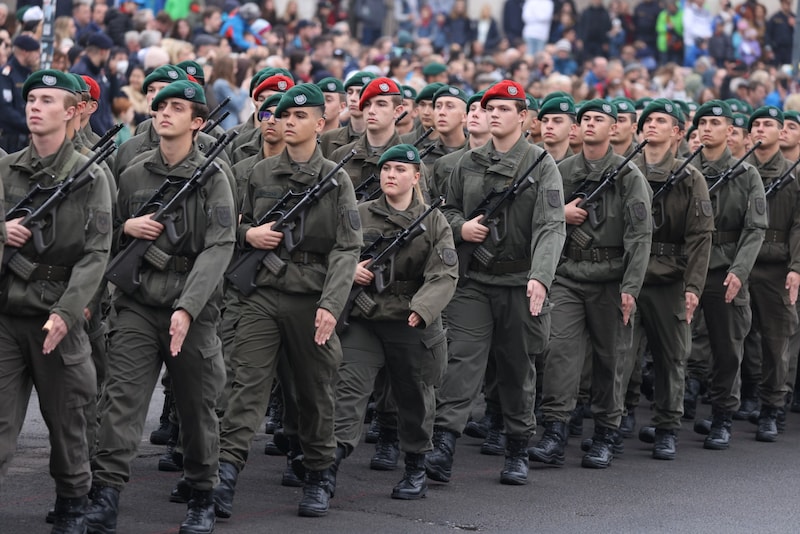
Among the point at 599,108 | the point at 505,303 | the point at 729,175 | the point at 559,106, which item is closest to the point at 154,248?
the point at 505,303

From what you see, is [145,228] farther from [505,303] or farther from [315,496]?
[505,303]

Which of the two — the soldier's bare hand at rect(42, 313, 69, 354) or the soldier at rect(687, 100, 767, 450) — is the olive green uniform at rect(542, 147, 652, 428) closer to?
the soldier at rect(687, 100, 767, 450)

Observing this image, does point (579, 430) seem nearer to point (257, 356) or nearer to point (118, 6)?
point (257, 356)

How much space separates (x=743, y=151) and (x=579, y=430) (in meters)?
2.77

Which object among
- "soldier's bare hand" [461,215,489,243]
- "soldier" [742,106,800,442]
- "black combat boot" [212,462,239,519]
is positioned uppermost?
"soldier's bare hand" [461,215,489,243]

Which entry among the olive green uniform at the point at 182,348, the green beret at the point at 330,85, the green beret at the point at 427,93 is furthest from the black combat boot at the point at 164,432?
the green beret at the point at 427,93

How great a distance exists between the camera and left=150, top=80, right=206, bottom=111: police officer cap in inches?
305

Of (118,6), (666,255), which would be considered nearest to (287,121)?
(666,255)

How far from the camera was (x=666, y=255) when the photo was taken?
418 inches

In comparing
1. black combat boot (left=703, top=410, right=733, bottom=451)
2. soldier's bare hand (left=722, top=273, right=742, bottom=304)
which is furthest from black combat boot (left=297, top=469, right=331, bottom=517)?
soldier's bare hand (left=722, top=273, right=742, bottom=304)

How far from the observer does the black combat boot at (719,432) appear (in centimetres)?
1102

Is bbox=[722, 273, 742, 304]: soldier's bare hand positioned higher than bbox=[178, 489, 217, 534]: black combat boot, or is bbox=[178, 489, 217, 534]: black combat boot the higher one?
bbox=[722, 273, 742, 304]: soldier's bare hand

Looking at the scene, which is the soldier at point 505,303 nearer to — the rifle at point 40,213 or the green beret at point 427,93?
the rifle at point 40,213

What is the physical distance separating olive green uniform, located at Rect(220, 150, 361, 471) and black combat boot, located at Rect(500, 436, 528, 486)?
1455 mm
